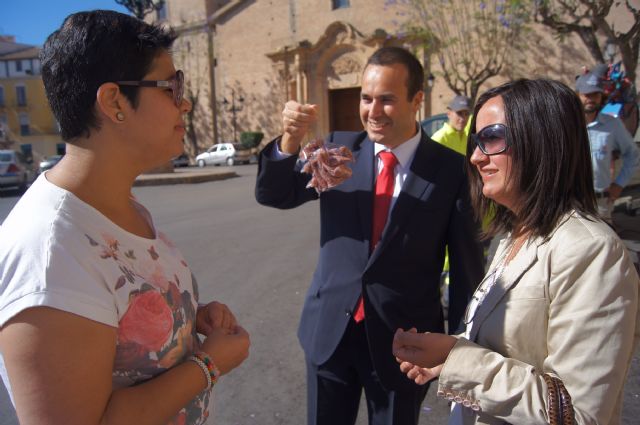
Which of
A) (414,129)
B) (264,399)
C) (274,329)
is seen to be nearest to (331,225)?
(414,129)

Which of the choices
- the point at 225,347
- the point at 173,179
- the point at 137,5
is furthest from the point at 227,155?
the point at 225,347

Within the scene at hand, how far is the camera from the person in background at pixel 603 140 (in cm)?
487

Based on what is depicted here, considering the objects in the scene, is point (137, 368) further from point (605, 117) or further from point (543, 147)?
point (605, 117)

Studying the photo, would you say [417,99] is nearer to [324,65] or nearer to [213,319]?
[213,319]

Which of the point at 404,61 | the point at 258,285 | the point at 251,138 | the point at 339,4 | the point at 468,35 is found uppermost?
the point at 339,4

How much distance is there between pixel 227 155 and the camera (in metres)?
32.5

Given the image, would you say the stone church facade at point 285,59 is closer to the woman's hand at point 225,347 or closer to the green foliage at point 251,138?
the green foliage at point 251,138

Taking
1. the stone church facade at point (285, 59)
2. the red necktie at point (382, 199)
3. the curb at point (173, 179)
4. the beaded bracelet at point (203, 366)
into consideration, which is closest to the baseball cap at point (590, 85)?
the red necktie at point (382, 199)

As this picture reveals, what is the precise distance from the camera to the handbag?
4.21 feet

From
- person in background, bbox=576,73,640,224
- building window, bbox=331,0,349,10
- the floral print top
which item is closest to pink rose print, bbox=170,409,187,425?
the floral print top

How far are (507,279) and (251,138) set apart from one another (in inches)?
1344

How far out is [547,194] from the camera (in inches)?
60.4

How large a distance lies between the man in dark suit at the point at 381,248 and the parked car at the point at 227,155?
3047 centimetres

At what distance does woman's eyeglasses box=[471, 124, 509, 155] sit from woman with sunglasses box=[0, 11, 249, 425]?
100 centimetres
